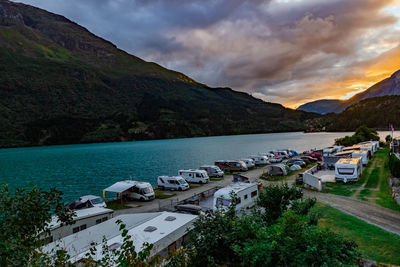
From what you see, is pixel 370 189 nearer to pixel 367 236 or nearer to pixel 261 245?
pixel 367 236

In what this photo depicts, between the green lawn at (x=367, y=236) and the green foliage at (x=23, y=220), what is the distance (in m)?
13.3

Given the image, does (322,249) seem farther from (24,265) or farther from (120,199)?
(120,199)

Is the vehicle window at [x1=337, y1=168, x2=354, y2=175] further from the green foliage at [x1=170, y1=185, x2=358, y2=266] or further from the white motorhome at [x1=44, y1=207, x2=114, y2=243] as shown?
the white motorhome at [x1=44, y1=207, x2=114, y2=243]

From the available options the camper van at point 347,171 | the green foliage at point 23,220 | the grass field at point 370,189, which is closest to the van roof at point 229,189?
the grass field at point 370,189

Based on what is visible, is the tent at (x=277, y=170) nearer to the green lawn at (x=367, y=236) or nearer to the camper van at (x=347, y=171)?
the camper van at (x=347, y=171)

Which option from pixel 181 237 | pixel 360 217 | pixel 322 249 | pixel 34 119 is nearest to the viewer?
pixel 322 249

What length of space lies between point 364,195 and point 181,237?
21052 millimetres

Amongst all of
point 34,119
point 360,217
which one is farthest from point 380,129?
point 34,119

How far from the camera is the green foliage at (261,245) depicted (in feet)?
21.2

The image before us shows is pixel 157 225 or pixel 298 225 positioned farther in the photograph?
pixel 157 225

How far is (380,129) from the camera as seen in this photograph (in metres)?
199

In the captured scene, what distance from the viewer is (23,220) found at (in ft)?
19.4

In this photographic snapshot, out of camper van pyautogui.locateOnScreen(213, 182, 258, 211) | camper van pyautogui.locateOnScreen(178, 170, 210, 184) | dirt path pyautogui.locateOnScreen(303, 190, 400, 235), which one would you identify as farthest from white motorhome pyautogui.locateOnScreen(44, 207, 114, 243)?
dirt path pyautogui.locateOnScreen(303, 190, 400, 235)

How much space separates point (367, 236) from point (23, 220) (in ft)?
58.1
